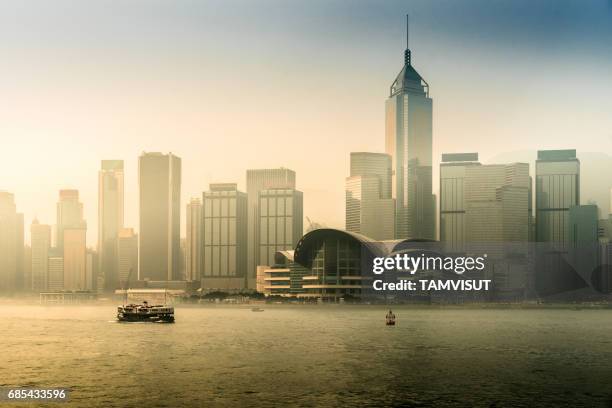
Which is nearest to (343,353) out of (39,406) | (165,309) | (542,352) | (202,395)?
(542,352)

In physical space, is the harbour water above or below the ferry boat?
above

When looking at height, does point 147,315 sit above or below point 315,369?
below

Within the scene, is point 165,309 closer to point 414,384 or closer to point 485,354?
point 485,354

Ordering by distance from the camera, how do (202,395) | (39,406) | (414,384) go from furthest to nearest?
(414,384)
(202,395)
(39,406)

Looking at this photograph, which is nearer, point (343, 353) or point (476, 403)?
point (476, 403)

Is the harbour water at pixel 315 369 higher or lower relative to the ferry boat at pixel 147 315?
higher

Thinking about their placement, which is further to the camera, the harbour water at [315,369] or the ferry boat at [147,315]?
the ferry boat at [147,315]

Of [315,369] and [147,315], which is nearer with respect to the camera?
[315,369]

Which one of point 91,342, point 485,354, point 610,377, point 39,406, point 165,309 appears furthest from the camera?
point 165,309
